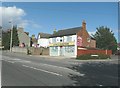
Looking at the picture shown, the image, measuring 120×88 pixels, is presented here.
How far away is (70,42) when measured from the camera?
6275 cm

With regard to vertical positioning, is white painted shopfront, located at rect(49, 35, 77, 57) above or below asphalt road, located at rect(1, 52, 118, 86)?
above

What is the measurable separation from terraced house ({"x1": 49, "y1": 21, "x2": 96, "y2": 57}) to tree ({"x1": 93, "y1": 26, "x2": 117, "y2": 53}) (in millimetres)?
33490

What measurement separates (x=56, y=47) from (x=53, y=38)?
3.80 m

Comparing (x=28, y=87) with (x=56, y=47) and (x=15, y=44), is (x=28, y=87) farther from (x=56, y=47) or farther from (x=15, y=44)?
(x=15, y=44)

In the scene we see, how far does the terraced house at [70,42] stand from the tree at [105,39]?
3349 centimetres

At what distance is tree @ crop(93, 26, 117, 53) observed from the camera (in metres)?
102

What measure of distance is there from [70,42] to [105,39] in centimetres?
4714

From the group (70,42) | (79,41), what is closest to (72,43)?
(70,42)

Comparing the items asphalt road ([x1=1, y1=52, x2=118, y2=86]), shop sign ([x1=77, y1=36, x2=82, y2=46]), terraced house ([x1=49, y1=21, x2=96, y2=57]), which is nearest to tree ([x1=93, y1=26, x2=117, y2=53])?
terraced house ([x1=49, y1=21, x2=96, y2=57])

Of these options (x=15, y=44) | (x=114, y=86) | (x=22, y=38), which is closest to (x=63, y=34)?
(x=15, y=44)

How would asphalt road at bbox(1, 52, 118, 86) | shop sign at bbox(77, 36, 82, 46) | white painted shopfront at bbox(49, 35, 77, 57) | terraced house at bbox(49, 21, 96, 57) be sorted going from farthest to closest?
shop sign at bbox(77, 36, 82, 46) < terraced house at bbox(49, 21, 96, 57) < white painted shopfront at bbox(49, 35, 77, 57) < asphalt road at bbox(1, 52, 118, 86)

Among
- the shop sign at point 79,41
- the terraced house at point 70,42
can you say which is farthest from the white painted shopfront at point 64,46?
the shop sign at point 79,41

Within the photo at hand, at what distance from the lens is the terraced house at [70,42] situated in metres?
61.8

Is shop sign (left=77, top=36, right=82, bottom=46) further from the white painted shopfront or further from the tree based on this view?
the tree
